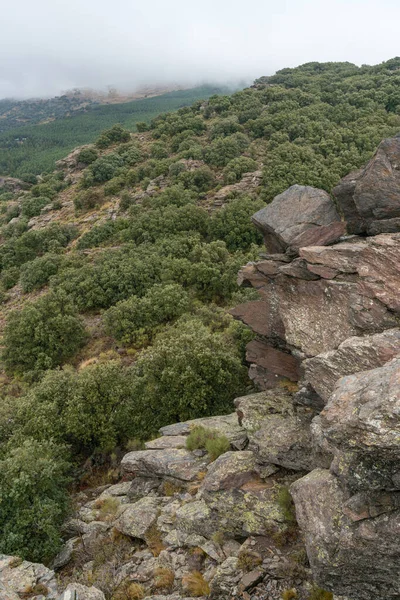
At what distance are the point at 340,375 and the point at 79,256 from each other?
47.2 meters

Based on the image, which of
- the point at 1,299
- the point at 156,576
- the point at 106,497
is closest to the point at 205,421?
the point at 106,497

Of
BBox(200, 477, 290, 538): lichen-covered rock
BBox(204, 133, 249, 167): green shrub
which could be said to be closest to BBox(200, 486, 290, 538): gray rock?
BBox(200, 477, 290, 538): lichen-covered rock

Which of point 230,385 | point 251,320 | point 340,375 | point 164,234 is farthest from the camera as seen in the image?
point 164,234

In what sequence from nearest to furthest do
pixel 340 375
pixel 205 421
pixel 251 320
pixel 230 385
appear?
1. pixel 340 375
2. pixel 251 320
3. pixel 205 421
4. pixel 230 385

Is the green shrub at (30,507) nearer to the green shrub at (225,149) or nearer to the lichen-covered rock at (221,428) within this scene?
the lichen-covered rock at (221,428)

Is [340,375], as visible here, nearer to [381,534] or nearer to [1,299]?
[381,534]

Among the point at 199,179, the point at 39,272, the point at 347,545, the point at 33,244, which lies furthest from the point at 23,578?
the point at 199,179

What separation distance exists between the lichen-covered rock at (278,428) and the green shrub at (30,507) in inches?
344

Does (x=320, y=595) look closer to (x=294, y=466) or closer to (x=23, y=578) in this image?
(x=294, y=466)

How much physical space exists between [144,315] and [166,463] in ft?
66.8

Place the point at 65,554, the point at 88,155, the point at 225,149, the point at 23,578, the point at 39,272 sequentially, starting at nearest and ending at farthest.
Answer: the point at 23,578 → the point at 65,554 → the point at 39,272 → the point at 225,149 → the point at 88,155

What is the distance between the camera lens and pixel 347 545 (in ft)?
27.1

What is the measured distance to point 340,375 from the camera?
415 inches

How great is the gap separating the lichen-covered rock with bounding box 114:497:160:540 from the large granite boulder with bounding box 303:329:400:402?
857 cm
